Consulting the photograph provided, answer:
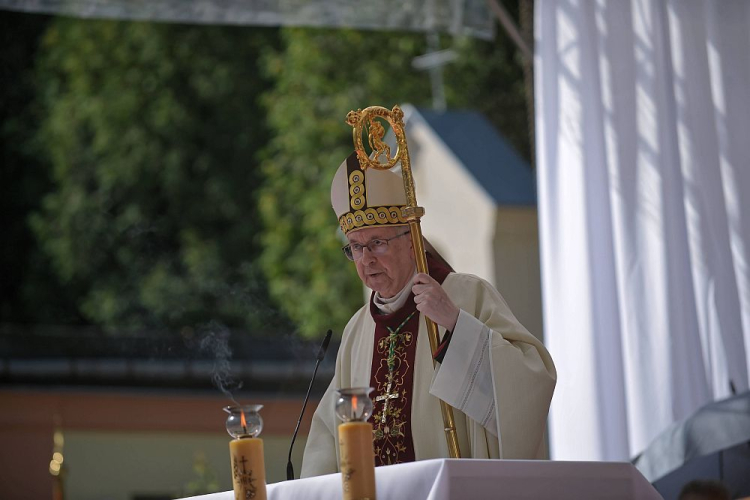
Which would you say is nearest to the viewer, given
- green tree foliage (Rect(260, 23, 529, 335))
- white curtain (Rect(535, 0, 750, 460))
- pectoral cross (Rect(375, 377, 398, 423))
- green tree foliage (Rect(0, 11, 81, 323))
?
pectoral cross (Rect(375, 377, 398, 423))

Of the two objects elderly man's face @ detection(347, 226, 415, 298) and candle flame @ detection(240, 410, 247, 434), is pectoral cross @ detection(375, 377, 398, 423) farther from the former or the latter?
candle flame @ detection(240, 410, 247, 434)

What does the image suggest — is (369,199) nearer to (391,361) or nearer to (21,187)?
(391,361)

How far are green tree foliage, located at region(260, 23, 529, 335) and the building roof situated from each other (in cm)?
542

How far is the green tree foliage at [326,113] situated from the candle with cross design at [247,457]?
13.5 metres

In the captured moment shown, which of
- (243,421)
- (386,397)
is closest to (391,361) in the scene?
(386,397)

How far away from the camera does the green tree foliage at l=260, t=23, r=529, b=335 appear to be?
17.1 metres

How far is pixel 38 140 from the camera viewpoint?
1964 centimetres

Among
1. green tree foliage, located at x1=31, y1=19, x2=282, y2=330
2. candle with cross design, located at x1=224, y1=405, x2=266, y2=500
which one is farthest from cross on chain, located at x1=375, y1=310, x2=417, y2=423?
green tree foliage, located at x1=31, y1=19, x2=282, y2=330

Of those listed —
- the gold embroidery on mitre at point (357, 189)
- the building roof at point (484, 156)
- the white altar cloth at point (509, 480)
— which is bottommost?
the white altar cloth at point (509, 480)

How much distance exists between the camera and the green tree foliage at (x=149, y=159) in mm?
18938

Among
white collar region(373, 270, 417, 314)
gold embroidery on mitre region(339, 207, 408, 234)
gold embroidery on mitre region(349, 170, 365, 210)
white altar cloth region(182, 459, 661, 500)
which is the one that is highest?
gold embroidery on mitre region(349, 170, 365, 210)

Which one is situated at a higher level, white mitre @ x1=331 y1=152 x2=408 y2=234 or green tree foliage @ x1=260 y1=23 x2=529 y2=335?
green tree foliage @ x1=260 y1=23 x2=529 y2=335

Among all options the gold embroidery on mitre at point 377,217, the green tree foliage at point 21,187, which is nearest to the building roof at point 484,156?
the gold embroidery on mitre at point 377,217

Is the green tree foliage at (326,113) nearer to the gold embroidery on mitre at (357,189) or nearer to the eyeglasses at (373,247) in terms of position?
the gold embroidery on mitre at (357,189)
